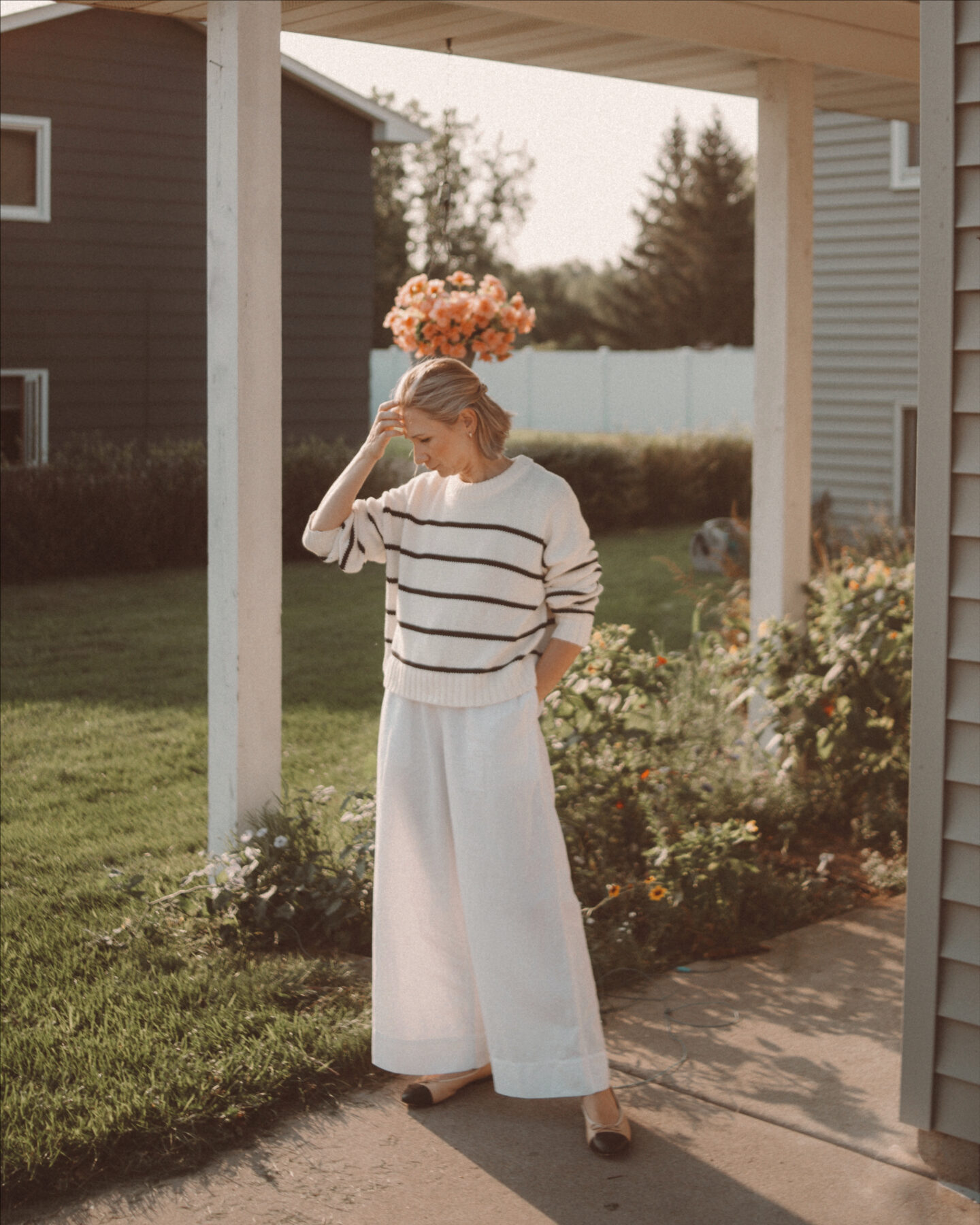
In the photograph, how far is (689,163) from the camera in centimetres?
4441

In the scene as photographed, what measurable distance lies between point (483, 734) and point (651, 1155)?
3.33 ft

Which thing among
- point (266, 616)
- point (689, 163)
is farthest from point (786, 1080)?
point (689, 163)

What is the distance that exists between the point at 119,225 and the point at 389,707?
36.1 ft

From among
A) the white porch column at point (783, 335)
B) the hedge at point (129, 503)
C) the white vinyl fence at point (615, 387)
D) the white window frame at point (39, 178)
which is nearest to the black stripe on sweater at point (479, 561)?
the white porch column at point (783, 335)

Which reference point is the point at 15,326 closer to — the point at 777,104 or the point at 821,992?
the point at 777,104

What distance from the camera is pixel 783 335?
5.73 metres

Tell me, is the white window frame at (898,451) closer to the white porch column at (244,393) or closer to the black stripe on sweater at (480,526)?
the white porch column at (244,393)

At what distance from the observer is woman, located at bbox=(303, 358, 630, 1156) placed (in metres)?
3.17

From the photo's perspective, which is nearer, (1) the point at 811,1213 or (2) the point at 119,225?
(1) the point at 811,1213

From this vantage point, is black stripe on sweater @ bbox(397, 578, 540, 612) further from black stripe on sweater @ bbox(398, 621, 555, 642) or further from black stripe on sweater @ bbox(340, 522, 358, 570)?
black stripe on sweater @ bbox(340, 522, 358, 570)

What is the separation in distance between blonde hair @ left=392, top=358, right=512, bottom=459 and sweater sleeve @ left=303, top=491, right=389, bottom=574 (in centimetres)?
30

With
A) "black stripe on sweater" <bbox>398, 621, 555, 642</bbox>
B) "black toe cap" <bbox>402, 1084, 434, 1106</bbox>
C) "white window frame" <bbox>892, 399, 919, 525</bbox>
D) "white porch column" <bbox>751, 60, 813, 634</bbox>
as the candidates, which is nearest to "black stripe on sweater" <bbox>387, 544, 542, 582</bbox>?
"black stripe on sweater" <bbox>398, 621, 555, 642</bbox>

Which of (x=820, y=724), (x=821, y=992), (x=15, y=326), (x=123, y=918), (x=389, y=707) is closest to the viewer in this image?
(x=389, y=707)

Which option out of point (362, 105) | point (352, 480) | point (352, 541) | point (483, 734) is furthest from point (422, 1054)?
point (362, 105)
